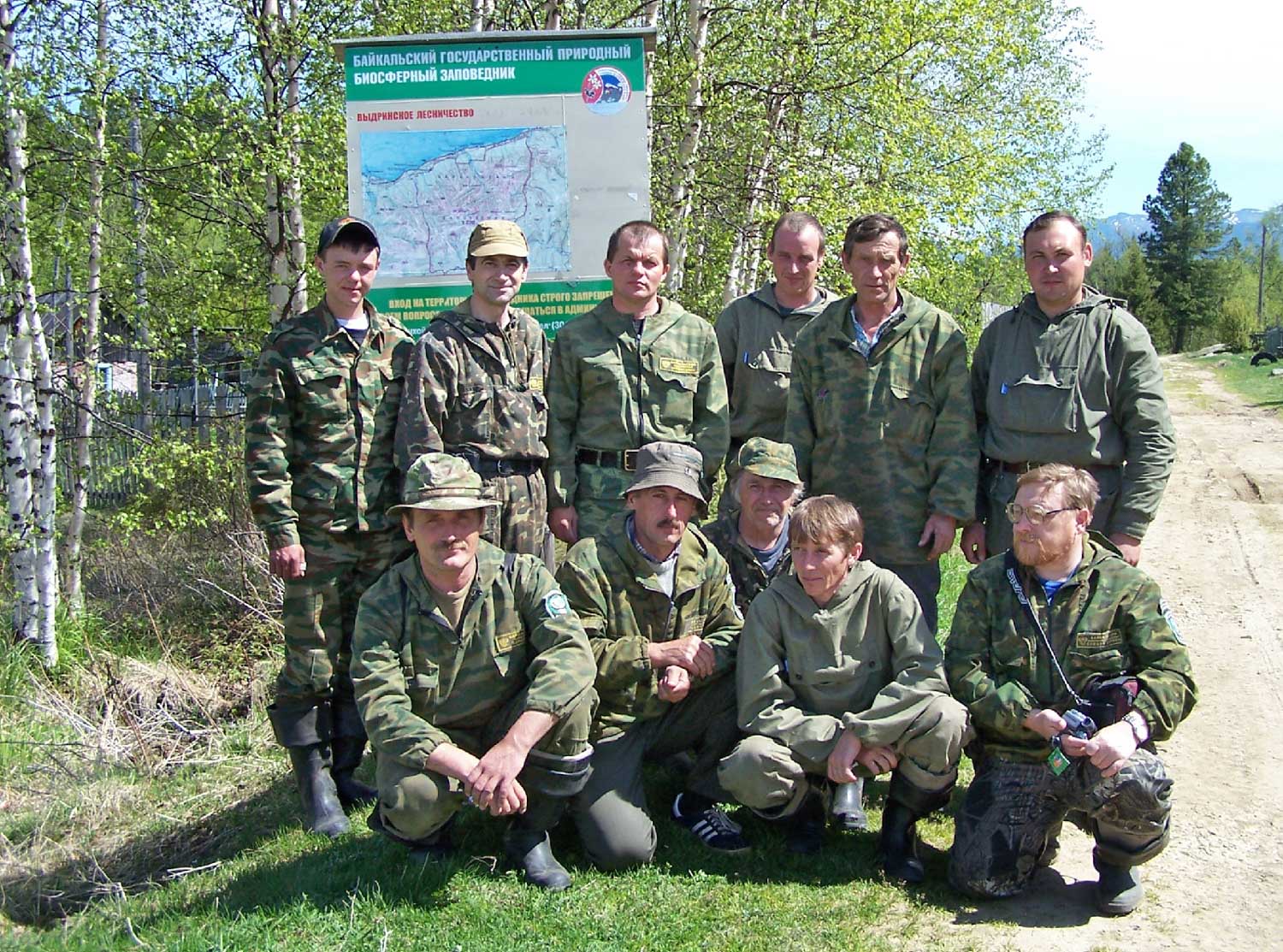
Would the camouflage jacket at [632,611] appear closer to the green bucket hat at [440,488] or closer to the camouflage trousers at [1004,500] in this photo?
the green bucket hat at [440,488]

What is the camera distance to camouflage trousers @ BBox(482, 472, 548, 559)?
4547 millimetres

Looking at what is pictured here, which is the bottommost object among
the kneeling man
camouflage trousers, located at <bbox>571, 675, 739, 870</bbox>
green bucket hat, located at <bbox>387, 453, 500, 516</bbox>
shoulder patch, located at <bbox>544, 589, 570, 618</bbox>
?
camouflage trousers, located at <bbox>571, 675, 739, 870</bbox>

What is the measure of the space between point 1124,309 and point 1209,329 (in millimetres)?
60420

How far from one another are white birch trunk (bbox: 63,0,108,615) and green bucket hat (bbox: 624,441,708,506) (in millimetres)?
4365

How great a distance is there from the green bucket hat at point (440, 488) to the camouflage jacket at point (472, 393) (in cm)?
66

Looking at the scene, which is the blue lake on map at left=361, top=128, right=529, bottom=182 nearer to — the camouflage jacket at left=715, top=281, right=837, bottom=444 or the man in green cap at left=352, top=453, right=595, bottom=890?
the camouflage jacket at left=715, top=281, right=837, bottom=444

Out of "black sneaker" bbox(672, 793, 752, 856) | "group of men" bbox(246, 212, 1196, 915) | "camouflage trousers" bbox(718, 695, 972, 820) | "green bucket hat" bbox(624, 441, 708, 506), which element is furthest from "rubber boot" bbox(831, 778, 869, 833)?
"green bucket hat" bbox(624, 441, 708, 506)

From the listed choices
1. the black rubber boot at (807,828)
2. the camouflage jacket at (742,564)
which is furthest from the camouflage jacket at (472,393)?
the black rubber boot at (807,828)

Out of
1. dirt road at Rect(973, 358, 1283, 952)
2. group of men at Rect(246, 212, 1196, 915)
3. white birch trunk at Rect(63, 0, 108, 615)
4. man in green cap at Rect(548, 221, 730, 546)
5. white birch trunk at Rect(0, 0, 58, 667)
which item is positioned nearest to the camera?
dirt road at Rect(973, 358, 1283, 952)

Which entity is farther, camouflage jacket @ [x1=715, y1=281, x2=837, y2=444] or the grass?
the grass

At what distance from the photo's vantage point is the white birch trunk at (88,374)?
7062 millimetres

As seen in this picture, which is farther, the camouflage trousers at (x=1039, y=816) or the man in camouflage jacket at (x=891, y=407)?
the man in camouflage jacket at (x=891, y=407)

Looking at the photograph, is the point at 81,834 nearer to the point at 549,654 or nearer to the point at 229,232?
the point at 549,654

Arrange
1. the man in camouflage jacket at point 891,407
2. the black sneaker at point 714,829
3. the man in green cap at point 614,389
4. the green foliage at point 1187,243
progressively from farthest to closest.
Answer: the green foliage at point 1187,243
the man in green cap at point 614,389
the man in camouflage jacket at point 891,407
the black sneaker at point 714,829
